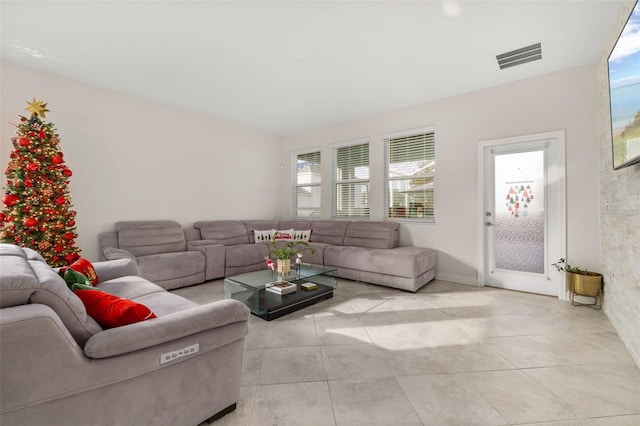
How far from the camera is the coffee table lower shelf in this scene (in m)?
2.74

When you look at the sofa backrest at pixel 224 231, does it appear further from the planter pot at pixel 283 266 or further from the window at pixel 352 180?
the planter pot at pixel 283 266

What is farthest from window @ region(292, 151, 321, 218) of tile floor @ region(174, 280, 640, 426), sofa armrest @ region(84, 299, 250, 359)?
sofa armrest @ region(84, 299, 250, 359)

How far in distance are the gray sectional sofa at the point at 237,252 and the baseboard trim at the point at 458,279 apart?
A: 14 cm

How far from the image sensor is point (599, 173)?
309 cm

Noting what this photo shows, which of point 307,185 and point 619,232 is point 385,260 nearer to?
point 619,232

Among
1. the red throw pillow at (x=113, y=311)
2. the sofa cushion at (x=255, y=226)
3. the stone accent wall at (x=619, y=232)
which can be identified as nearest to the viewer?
the red throw pillow at (x=113, y=311)

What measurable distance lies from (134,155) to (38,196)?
1483 mm

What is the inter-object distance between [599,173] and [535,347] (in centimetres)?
224

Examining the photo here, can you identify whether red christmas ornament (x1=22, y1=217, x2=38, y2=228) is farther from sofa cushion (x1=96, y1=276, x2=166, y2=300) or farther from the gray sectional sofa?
sofa cushion (x1=96, y1=276, x2=166, y2=300)

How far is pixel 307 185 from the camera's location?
621 cm

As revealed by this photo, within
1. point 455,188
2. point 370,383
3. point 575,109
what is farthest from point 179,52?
point 575,109

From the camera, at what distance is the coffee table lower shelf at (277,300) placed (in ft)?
8.99

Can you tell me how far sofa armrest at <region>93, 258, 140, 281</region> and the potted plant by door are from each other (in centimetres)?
467

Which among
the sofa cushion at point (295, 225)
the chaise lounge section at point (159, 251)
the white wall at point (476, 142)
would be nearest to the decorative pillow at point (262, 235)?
the sofa cushion at point (295, 225)
